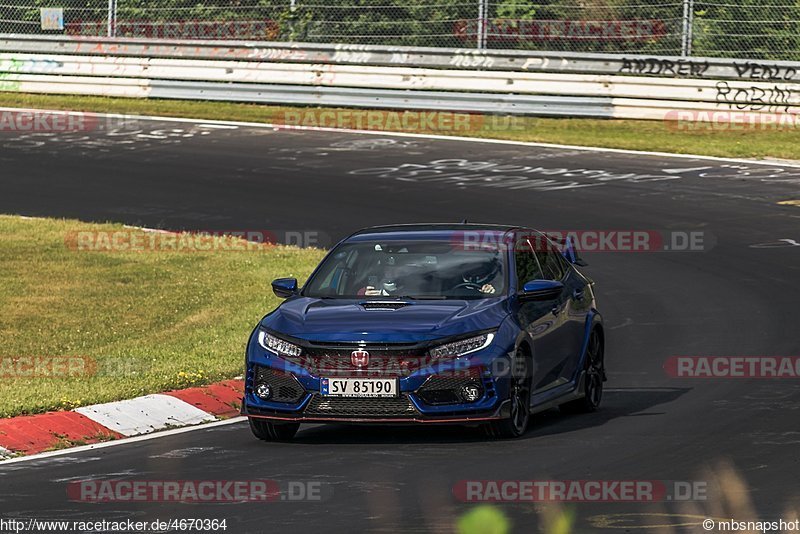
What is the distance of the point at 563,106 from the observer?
1173 inches

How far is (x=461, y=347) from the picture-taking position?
10.9 metres

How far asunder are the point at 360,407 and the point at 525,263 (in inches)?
84.8

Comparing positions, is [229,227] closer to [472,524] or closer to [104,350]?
[104,350]

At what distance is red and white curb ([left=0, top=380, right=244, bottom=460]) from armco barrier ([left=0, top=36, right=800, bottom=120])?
668 inches

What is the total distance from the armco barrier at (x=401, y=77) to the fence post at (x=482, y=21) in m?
0.26

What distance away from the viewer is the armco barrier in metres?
28.6

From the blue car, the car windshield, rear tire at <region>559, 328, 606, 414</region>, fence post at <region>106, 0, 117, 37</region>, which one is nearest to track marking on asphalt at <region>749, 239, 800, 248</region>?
rear tire at <region>559, 328, 606, 414</region>

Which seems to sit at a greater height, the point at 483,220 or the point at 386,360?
the point at 386,360

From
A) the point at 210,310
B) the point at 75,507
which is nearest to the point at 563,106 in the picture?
the point at 210,310

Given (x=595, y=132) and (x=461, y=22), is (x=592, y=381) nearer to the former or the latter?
(x=595, y=132)

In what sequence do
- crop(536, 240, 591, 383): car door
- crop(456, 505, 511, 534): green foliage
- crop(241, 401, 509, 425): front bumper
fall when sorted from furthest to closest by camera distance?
crop(536, 240, 591, 383): car door, crop(241, 401, 509, 425): front bumper, crop(456, 505, 511, 534): green foliage

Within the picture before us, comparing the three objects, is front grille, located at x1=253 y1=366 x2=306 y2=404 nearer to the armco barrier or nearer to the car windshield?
the car windshield

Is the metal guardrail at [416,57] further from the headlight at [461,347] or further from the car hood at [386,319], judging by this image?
the headlight at [461,347]

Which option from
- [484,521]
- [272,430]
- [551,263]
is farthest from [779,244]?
[484,521]
